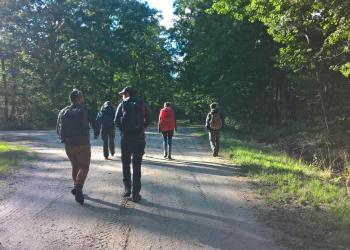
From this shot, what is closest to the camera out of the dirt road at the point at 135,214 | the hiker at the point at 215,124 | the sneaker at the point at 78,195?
the dirt road at the point at 135,214

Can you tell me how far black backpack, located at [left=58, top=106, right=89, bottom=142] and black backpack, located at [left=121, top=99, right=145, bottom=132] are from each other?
0.77m

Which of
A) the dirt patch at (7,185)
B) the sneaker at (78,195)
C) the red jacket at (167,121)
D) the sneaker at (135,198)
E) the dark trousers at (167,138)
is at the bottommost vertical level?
the dirt patch at (7,185)

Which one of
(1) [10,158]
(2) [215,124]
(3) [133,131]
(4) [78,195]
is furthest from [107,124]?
(4) [78,195]

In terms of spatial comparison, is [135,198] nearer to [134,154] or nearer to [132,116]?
[134,154]

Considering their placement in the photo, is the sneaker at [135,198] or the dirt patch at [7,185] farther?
the dirt patch at [7,185]

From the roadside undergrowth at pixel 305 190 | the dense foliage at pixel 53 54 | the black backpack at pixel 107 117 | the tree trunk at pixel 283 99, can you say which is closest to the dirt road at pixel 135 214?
the roadside undergrowth at pixel 305 190

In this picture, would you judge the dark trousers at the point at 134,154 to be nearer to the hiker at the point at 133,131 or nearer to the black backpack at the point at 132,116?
the hiker at the point at 133,131

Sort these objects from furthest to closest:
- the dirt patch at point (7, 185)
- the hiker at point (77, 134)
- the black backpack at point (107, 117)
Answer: the black backpack at point (107, 117) < the dirt patch at point (7, 185) < the hiker at point (77, 134)

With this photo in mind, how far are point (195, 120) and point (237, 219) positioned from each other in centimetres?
5173

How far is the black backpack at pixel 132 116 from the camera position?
9.34 metres

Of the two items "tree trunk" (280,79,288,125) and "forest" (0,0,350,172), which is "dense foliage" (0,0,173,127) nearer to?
"forest" (0,0,350,172)

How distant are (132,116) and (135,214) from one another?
1.99 m

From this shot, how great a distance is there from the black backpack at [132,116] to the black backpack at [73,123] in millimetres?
771

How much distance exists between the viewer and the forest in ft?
66.7
